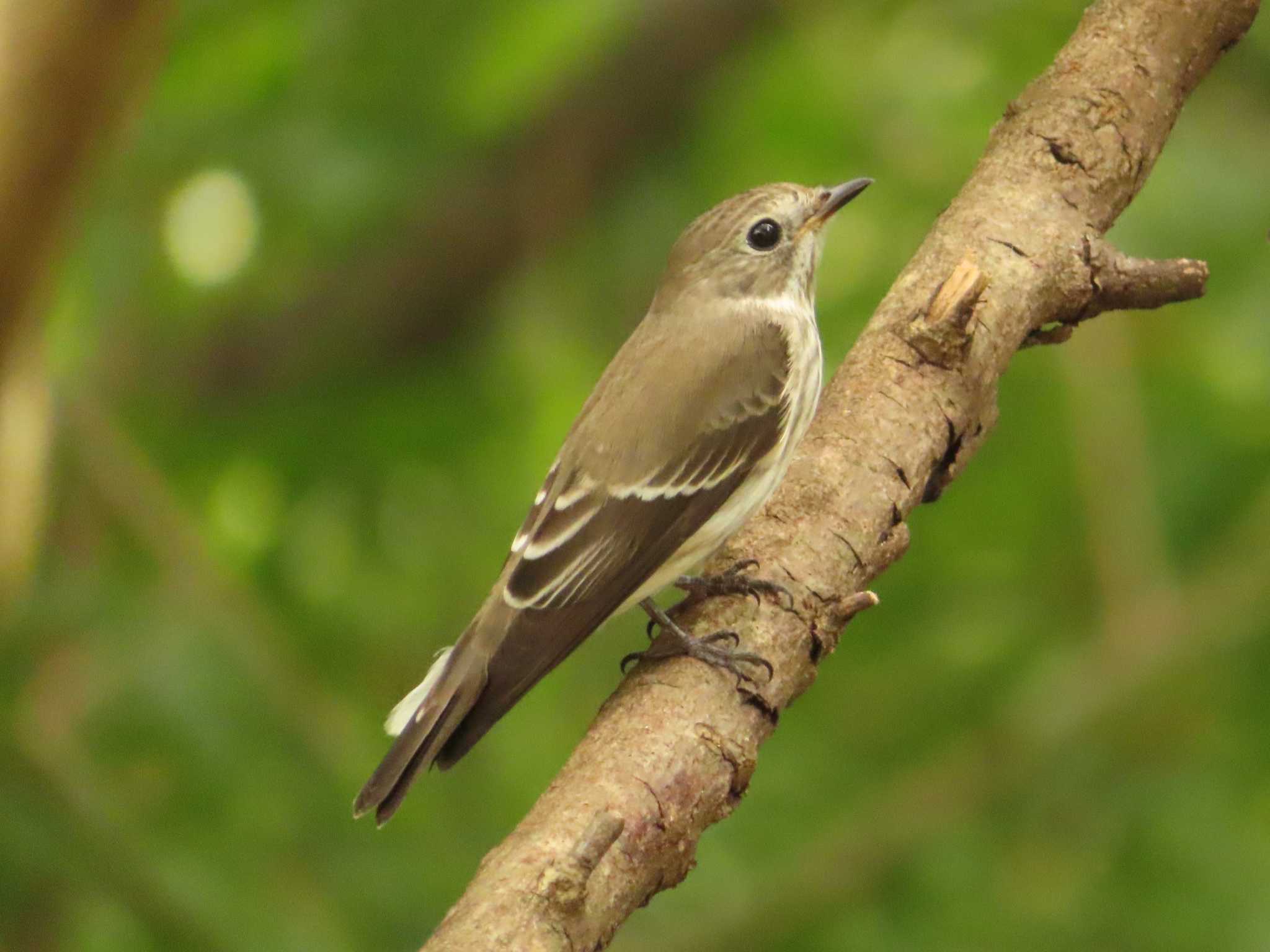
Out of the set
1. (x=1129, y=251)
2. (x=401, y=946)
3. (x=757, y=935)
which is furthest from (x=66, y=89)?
(x=1129, y=251)

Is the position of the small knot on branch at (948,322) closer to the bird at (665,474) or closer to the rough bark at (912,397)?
the rough bark at (912,397)

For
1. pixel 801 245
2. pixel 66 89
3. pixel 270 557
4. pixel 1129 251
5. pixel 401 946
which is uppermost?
pixel 1129 251

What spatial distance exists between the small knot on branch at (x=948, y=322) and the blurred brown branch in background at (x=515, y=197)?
383 cm

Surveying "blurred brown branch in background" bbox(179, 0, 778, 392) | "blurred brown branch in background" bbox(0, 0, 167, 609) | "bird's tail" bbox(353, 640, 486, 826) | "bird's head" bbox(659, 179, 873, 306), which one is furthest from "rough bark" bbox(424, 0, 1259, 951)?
"blurred brown branch in background" bbox(179, 0, 778, 392)

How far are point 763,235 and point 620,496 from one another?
1.20 meters

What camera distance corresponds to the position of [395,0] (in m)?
5.62

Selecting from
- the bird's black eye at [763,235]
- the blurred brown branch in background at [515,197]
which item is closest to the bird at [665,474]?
the bird's black eye at [763,235]

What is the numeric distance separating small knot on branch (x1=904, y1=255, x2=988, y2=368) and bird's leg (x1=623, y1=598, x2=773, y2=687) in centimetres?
92

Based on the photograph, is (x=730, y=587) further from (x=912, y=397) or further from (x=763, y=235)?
(x=763, y=235)

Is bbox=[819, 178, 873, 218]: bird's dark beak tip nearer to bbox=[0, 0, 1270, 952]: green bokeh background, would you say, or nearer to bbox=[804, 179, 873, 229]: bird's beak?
bbox=[804, 179, 873, 229]: bird's beak

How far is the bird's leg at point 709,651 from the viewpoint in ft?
11.4

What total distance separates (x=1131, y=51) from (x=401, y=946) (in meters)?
2.90

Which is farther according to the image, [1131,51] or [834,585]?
[1131,51]

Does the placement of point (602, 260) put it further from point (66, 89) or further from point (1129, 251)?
point (66, 89)
